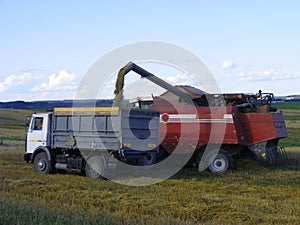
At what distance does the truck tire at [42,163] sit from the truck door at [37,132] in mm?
395

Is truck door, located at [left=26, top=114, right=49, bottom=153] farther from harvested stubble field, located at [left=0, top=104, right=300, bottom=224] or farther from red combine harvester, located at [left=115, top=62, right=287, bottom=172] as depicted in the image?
red combine harvester, located at [left=115, top=62, right=287, bottom=172]

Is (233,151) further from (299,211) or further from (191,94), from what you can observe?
(299,211)

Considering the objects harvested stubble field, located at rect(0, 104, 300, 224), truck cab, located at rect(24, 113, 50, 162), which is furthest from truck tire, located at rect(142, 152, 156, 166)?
truck cab, located at rect(24, 113, 50, 162)

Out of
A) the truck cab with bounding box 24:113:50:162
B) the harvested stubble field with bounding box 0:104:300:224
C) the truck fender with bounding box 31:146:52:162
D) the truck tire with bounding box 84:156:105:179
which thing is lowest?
the harvested stubble field with bounding box 0:104:300:224

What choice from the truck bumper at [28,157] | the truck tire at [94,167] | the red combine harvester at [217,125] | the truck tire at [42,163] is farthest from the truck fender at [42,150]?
the red combine harvester at [217,125]

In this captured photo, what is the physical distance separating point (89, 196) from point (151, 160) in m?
5.66

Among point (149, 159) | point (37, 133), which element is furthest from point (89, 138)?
point (37, 133)

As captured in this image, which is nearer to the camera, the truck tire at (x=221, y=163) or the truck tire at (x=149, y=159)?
the truck tire at (x=149, y=159)

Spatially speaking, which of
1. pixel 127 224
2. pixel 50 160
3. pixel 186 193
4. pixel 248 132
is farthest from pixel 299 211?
pixel 50 160

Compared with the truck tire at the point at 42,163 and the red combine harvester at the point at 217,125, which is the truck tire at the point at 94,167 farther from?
the red combine harvester at the point at 217,125

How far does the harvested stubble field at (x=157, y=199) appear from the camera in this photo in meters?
9.60

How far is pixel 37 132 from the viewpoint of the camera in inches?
771

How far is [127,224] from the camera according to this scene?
8500 mm

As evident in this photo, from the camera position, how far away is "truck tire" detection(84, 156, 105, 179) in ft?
57.9
